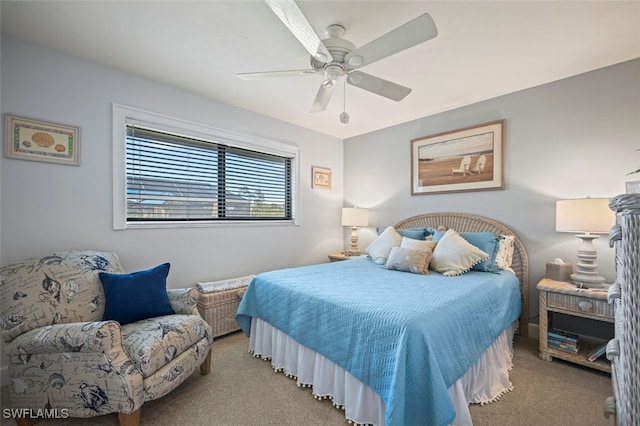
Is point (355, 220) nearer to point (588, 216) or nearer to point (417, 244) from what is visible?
point (417, 244)

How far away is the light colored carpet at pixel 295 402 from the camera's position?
1.70m

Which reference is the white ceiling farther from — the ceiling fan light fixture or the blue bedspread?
the blue bedspread

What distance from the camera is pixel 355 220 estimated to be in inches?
162

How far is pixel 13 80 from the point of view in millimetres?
2102

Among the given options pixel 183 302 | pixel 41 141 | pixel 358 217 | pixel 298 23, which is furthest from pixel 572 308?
pixel 41 141

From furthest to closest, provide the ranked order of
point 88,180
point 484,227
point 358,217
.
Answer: point 358,217 < point 484,227 < point 88,180

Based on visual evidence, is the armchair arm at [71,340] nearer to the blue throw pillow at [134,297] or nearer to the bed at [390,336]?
the blue throw pillow at [134,297]

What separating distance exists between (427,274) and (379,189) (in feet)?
6.29

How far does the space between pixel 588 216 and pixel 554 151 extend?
0.84 m

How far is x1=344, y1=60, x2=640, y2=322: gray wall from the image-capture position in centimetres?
243

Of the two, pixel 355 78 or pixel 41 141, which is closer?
pixel 355 78

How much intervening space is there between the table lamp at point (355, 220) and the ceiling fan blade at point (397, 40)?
2.48m

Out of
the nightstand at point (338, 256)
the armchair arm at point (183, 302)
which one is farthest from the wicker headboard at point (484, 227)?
the armchair arm at point (183, 302)

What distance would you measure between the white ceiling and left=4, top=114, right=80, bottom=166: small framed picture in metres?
0.64
